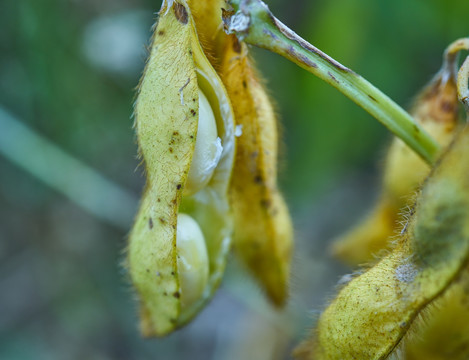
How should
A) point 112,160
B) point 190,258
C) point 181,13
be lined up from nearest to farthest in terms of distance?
point 181,13 < point 190,258 < point 112,160

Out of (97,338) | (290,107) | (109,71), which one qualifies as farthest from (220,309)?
(109,71)

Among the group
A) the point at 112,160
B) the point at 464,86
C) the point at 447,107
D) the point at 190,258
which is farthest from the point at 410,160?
the point at 112,160

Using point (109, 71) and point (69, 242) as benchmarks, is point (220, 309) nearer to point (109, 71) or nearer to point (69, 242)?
point (69, 242)

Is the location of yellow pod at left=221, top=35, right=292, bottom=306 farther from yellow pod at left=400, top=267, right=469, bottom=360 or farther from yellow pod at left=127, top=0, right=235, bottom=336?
yellow pod at left=400, top=267, right=469, bottom=360

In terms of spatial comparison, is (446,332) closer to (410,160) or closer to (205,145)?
(410,160)

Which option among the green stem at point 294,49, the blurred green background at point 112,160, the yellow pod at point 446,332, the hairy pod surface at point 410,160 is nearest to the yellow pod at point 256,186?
the green stem at point 294,49

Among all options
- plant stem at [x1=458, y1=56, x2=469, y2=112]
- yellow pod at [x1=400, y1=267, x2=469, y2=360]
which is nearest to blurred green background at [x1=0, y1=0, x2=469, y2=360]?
yellow pod at [x1=400, y1=267, x2=469, y2=360]
